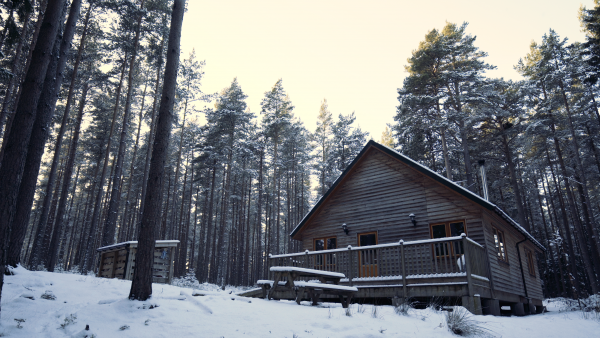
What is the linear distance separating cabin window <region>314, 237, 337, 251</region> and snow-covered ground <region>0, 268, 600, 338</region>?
9115 mm

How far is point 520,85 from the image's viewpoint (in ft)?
87.4

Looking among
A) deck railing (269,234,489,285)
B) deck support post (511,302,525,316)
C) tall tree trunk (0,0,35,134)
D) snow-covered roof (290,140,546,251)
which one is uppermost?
tall tree trunk (0,0,35,134)

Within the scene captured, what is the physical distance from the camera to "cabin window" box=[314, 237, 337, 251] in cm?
1656

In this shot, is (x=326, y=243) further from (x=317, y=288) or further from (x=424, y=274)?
(x=317, y=288)

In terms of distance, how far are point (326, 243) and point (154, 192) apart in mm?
11331

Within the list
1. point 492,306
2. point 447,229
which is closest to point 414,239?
point 447,229

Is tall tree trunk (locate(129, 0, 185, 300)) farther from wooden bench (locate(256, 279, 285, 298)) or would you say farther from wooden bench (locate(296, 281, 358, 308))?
wooden bench (locate(296, 281, 358, 308))

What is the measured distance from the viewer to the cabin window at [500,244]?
45.0 feet

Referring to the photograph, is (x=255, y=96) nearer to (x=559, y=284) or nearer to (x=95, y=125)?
(x=95, y=125)

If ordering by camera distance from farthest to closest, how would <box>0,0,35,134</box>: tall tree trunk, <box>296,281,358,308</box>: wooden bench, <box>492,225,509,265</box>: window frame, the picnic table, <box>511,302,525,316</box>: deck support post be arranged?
<box>0,0,35,134</box>: tall tree trunk, <box>511,302,525,316</box>: deck support post, <box>492,225,509,265</box>: window frame, the picnic table, <box>296,281,358,308</box>: wooden bench

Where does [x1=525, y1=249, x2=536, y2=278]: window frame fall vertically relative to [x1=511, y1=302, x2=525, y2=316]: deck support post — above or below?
above

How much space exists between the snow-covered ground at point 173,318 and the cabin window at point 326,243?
911 cm

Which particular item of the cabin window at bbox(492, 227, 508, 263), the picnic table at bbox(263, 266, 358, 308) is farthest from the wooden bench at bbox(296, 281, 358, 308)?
the cabin window at bbox(492, 227, 508, 263)

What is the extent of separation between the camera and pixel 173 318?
5281mm
